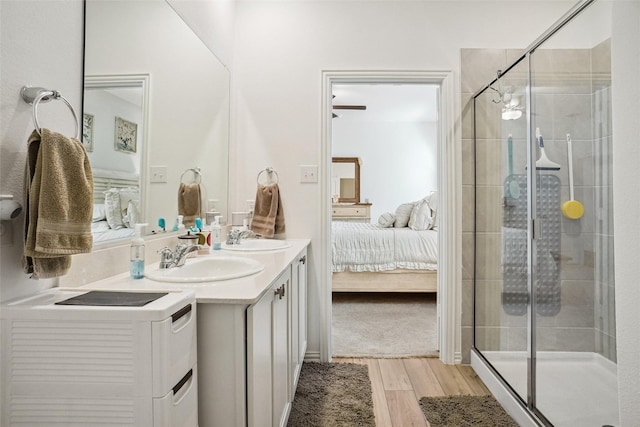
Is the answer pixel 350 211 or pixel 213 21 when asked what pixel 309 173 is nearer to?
pixel 213 21

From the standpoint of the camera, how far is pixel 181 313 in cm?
87

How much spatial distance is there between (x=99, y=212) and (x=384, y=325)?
98.3 inches

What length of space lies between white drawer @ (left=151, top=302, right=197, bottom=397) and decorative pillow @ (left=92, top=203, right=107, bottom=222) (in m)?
0.53

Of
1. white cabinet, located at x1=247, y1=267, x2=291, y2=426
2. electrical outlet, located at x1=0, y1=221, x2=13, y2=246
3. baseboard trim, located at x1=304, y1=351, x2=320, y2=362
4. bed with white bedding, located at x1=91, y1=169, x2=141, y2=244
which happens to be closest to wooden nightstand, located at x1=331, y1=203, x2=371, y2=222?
baseboard trim, located at x1=304, y1=351, x2=320, y2=362

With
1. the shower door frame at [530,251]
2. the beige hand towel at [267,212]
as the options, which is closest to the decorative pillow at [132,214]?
the beige hand towel at [267,212]

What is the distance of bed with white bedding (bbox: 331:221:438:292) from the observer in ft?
12.0

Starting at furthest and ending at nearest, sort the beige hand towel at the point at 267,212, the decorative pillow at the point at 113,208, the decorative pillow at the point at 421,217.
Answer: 1. the decorative pillow at the point at 421,217
2. the beige hand towel at the point at 267,212
3. the decorative pillow at the point at 113,208

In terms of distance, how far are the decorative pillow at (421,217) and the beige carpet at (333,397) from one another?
2.12 meters

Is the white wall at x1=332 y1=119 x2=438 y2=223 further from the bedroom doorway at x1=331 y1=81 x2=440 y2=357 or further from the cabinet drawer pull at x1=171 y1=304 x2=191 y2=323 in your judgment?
the cabinet drawer pull at x1=171 y1=304 x2=191 y2=323

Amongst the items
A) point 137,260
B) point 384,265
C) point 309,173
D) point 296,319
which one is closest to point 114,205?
point 137,260

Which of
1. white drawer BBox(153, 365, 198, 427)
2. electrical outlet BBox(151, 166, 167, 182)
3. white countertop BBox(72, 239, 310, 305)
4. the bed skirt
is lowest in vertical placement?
the bed skirt

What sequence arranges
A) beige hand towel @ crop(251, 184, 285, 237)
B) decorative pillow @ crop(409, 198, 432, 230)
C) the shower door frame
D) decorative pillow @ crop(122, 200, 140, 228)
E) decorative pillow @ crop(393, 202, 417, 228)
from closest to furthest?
decorative pillow @ crop(122, 200, 140, 228)
the shower door frame
beige hand towel @ crop(251, 184, 285, 237)
decorative pillow @ crop(409, 198, 432, 230)
decorative pillow @ crop(393, 202, 417, 228)

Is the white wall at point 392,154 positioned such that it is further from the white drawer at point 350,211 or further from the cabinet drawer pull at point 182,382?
the cabinet drawer pull at point 182,382

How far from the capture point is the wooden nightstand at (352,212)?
604 cm
